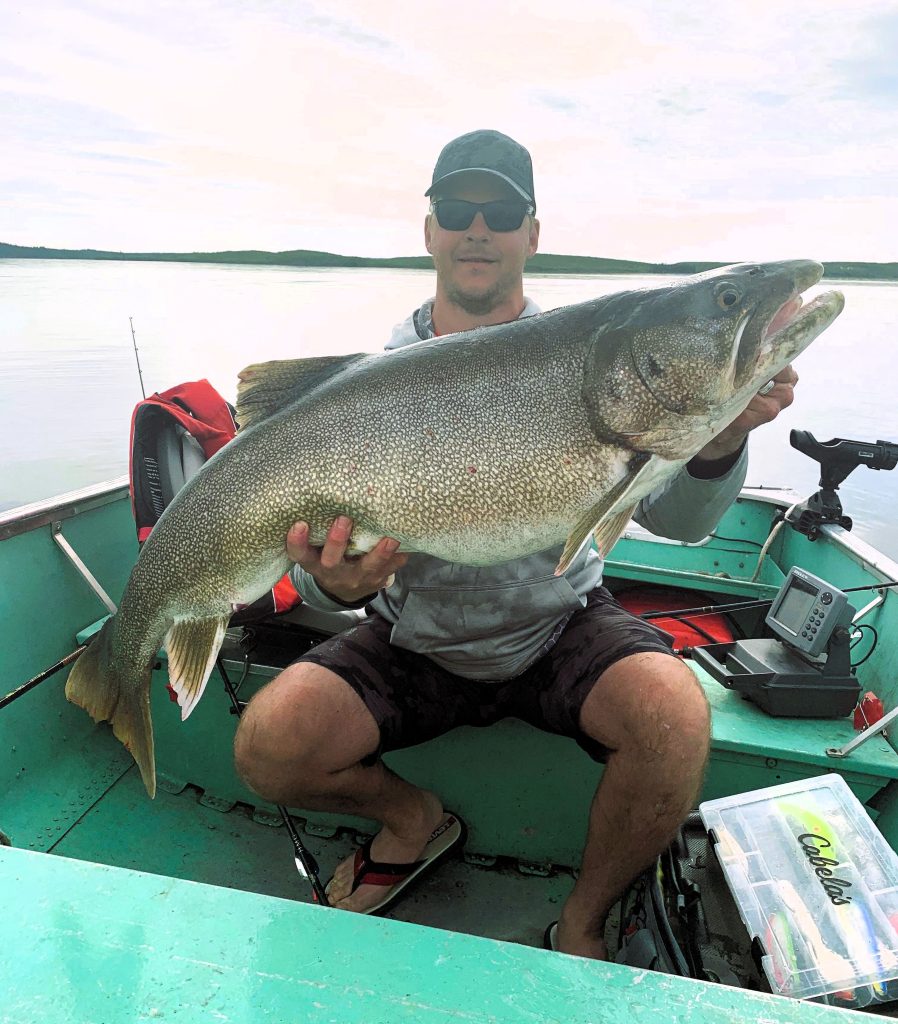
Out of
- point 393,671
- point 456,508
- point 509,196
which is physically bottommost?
point 393,671

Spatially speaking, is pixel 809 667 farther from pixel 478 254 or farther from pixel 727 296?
pixel 478 254

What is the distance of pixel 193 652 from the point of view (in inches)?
84.6

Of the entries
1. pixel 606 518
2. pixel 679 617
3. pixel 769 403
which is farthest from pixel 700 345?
pixel 679 617

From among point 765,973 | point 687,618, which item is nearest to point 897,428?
point 687,618

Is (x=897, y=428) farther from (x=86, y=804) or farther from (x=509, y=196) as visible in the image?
(x=86, y=804)

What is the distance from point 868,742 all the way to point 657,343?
159 centimetres

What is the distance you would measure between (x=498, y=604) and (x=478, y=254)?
1531 millimetres

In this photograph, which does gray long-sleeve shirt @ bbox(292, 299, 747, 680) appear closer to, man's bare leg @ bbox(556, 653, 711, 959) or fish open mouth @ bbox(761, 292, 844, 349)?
man's bare leg @ bbox(556, 653, 711, 959)

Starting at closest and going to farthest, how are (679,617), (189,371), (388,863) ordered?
(388,863), (679,617), (189,371)

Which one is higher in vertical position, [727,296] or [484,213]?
[484,213]

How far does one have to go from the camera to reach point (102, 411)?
16.2 m

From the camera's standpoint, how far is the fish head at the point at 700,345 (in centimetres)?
172

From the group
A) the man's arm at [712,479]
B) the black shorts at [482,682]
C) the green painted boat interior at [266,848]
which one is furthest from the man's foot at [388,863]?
the man's arm at [712,479]

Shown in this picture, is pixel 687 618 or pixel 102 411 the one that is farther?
pixel 102 411
